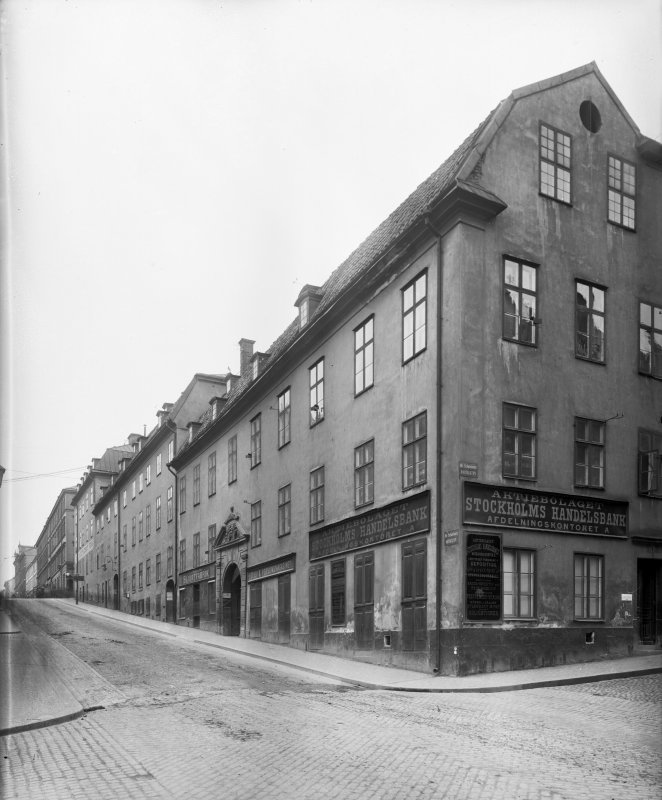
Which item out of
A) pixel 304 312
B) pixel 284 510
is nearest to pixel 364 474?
pixel 284 510

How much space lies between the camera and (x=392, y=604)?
69.3ft

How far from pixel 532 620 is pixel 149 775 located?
12.0 metres

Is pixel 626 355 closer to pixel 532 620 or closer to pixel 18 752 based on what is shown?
pixel 532 620

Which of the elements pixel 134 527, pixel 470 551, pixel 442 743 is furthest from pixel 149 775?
pixel 134 527

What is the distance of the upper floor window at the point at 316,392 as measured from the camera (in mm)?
27188

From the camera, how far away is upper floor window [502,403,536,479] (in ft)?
64.3

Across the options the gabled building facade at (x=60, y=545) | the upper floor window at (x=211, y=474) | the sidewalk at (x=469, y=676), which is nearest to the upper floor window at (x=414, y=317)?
the sidewalk at (x=469, y=676)

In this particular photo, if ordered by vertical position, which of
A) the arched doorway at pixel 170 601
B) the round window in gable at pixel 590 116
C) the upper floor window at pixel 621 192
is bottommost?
the arched doorway at pixel 170 601

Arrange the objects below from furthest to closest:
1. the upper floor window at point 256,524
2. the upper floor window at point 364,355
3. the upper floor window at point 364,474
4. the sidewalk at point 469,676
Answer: the upper floor window at point 256,524, the upper floor window at point 364,355, the upper floor window at point 364,474, the sidewalk at point 469,676

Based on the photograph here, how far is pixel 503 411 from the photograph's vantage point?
1972cm

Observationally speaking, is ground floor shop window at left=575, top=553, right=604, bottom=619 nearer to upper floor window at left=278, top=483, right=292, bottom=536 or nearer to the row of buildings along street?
the row of buildings along street

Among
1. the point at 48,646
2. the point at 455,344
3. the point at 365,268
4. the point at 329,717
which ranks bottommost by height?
the point at 48,646

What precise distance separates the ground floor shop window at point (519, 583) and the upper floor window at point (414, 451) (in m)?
2.63

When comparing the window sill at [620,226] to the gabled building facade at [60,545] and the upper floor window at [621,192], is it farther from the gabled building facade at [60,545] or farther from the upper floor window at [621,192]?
the gabled building facade at [60,545]
